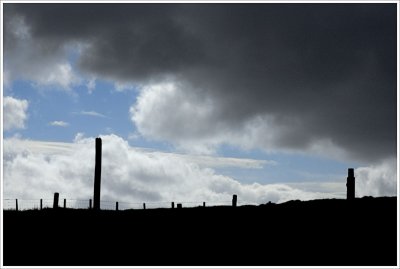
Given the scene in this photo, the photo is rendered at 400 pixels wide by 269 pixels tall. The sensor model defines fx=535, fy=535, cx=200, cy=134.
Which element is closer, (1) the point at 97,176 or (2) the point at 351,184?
(2) the point at 351,184

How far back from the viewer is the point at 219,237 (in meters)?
14.8

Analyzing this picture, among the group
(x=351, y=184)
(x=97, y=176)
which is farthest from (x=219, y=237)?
(x=97, y=176)

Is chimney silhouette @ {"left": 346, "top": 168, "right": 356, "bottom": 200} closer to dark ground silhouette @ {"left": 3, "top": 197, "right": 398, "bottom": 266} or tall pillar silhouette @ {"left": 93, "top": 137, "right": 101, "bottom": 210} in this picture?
dark ground silhouette @ {"left": 3, "top": 197, "right": 398, "bottom": 266}

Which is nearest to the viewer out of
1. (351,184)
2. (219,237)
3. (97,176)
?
(219,237)

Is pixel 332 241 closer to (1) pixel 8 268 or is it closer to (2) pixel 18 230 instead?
(1) pixel 8 268

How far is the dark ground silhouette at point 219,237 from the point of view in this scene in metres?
12.9

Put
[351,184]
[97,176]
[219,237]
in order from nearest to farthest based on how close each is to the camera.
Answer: [219,237]
[351,184]
[97,176]

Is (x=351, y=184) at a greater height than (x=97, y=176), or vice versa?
(x=97, y=176)

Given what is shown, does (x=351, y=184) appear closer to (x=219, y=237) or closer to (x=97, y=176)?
(x=219, y=237)

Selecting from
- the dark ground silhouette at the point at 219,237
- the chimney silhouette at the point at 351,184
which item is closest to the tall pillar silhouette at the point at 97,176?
the dark ground silhouette at the point at 219,237

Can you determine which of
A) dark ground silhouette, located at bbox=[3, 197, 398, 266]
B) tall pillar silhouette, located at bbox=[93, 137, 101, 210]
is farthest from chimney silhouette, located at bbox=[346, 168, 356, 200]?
tall pillar silhouette, located at bbox=[93, 137, 101, 210]

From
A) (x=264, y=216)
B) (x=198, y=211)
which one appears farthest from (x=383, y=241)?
(x=198, y=211)

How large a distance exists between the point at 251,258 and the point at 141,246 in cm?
307

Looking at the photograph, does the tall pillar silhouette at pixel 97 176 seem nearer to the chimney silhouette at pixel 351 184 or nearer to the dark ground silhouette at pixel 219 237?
the dark ground silhouette at pixel 219 237
